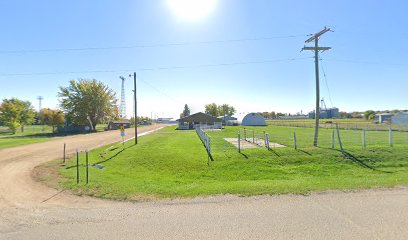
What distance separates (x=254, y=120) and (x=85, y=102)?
43796mm

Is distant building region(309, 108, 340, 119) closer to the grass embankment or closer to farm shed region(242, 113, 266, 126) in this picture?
farm shed region(242, 113, 266, 126)

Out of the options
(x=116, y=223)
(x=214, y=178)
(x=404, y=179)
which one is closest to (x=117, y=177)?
(x=214, y=178)

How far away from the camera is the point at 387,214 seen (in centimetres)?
554

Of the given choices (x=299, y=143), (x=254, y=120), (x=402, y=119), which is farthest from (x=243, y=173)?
(x=402, y=119)

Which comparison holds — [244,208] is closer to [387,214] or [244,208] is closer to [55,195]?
[387,214]

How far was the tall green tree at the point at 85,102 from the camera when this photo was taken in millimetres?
54281

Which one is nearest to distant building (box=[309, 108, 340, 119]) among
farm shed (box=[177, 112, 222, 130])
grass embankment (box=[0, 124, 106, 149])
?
farm shed (box=[177, 112, 222, 130])

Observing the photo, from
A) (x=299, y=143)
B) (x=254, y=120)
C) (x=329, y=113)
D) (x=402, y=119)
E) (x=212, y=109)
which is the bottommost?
(x=299, y=143)

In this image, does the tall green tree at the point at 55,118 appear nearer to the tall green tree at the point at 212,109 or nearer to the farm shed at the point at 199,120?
the farm shed at the point at 199,120

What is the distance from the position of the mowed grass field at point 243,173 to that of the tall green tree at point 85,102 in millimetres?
44956

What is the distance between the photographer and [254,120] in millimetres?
69562

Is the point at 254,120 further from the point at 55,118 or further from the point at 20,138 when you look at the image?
the point at 20,138

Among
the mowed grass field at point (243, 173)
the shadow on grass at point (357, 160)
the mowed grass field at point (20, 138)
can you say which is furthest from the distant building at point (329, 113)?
the shadow on grass at point (357, 160)

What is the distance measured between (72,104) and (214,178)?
53.7 meters
